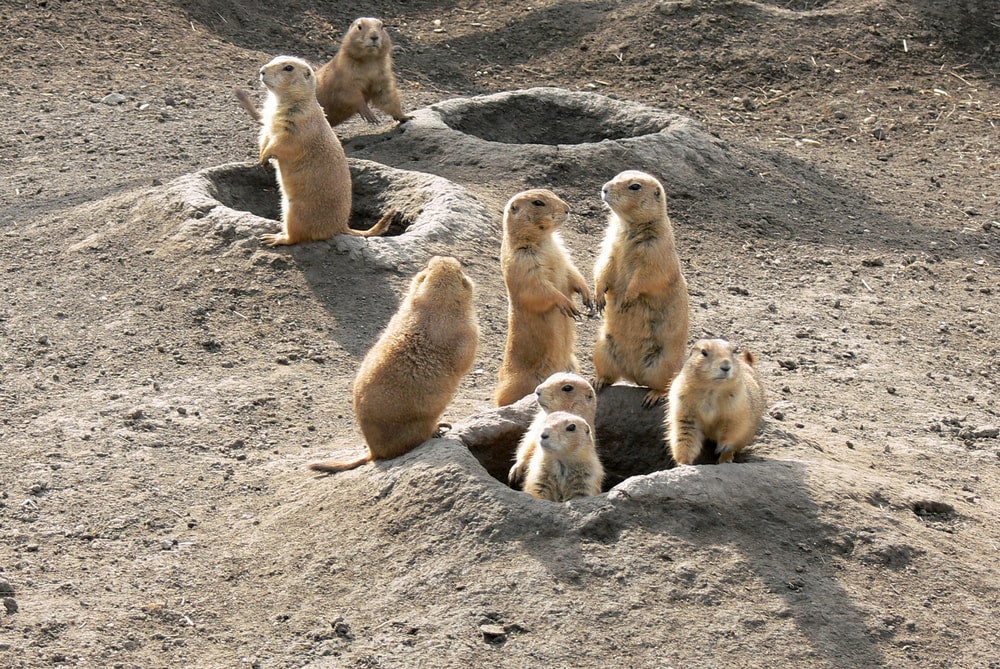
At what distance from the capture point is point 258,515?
7.04 m

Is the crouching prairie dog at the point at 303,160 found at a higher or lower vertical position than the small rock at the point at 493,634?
higher

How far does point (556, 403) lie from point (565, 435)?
0.55 metres

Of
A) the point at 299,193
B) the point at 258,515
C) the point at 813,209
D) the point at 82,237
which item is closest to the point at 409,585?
the point at 258,515

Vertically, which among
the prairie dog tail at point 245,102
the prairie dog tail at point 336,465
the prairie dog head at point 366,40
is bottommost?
the prairie dog tail at point 336,465

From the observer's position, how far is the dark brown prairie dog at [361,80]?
1420 cm

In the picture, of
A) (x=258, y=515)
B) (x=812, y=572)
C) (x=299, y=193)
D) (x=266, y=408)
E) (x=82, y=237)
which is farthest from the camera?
(x=82, y=237)

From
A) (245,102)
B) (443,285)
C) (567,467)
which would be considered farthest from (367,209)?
(567,467)

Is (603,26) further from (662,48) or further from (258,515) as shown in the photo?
(258,515)

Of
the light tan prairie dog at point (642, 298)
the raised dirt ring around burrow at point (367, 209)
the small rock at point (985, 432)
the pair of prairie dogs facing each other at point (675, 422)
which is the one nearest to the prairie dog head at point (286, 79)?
the raised dirt ring around burrow at point (367, 209)

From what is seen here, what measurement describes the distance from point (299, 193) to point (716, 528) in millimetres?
5863

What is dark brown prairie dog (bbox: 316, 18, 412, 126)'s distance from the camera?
1420 centimetres

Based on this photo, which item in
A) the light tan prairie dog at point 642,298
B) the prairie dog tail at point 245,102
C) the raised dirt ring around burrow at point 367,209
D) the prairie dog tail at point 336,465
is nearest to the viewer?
the prairie dog tail at point 336,465

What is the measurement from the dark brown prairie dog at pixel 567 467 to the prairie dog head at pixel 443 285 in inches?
39.2

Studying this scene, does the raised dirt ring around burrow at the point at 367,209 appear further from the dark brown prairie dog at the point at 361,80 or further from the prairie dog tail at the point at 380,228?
the dark brown prairie dog at the point at 361,80
